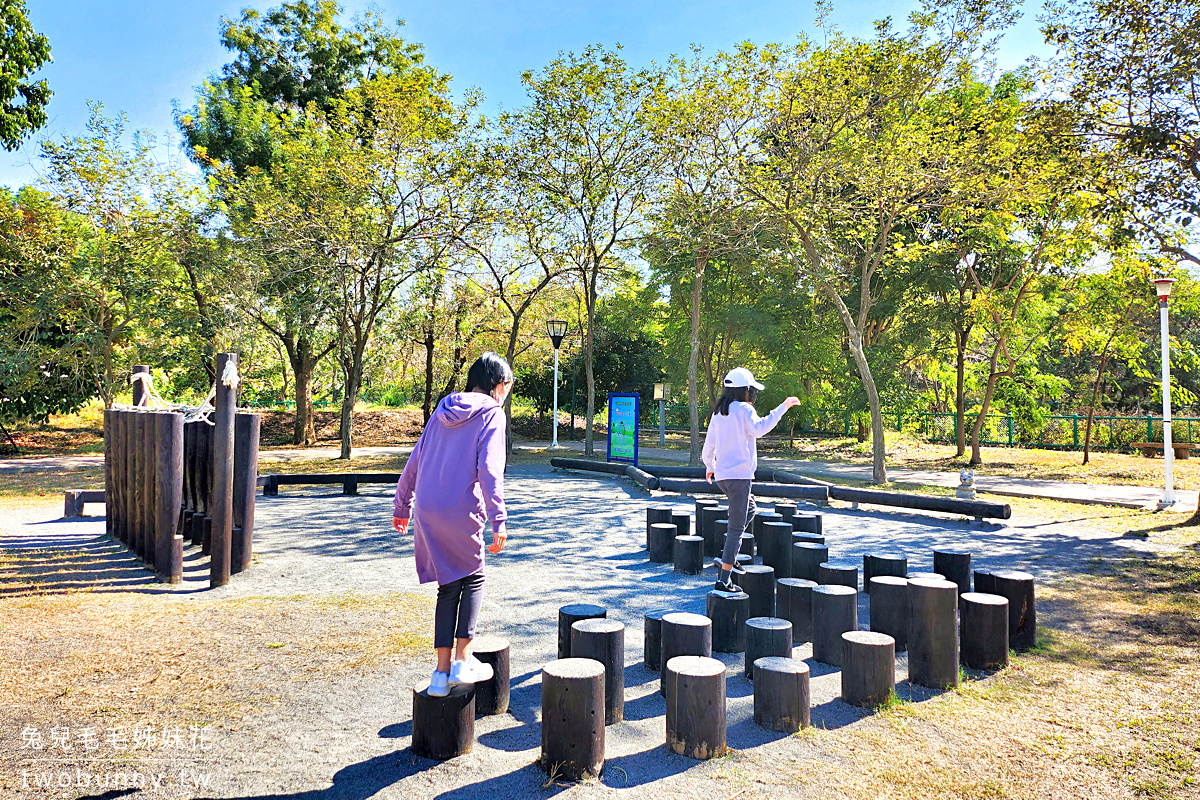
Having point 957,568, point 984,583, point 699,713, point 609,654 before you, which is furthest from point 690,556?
point 699,713

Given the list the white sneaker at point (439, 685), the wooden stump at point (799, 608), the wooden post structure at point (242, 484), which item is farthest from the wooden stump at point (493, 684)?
the wooden post structure at point (242, 484)

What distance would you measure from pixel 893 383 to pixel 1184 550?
1432 centimetres

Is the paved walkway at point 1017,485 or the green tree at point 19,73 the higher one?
the green tree at point 19,73

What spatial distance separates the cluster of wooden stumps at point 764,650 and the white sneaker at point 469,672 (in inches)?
3.5

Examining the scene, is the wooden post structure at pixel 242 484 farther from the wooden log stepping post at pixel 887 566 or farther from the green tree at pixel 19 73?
the green tree at pixel 19 73

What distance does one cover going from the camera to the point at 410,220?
59.9ft

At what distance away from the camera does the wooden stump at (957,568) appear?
5.46 meters

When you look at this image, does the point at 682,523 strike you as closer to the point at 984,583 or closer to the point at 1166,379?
the point at 984,583

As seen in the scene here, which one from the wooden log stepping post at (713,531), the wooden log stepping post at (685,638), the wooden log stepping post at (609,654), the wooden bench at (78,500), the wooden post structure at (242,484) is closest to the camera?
the wooden log stepping post at (609,654)

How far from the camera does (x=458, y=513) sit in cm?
A: 325

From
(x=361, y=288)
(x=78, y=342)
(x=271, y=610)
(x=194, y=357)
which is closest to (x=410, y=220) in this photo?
(x=361, y=288)

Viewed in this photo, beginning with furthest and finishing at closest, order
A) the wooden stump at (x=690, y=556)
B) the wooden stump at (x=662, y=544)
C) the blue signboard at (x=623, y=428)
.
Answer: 1. the blue signboard at (x=623, y=428)
2. the wooden stump at (x=662, y=544)
3. the wooden stump at (x=690, y=556)

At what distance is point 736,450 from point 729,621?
152 centimetres

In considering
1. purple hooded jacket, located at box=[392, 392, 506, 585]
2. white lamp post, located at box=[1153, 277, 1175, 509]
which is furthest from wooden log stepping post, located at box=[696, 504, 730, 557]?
white lamp post, located at box=[1153, 277, 1175, 509]
